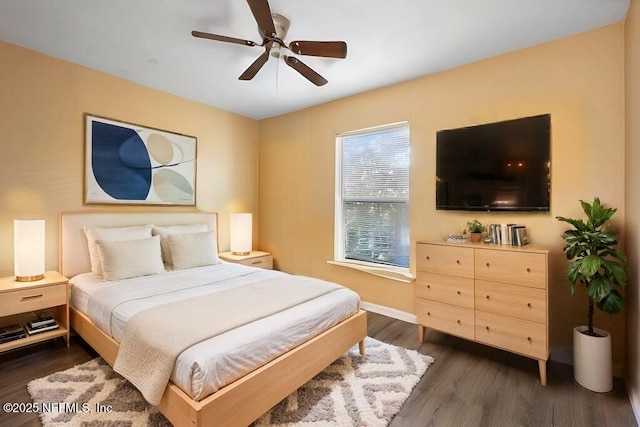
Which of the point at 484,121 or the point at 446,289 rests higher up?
the point at 484,121

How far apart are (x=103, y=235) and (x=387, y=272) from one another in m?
3.05

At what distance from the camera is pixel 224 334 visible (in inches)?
65.6

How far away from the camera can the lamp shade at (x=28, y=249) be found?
8.02ft

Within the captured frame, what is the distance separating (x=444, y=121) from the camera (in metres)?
3.04

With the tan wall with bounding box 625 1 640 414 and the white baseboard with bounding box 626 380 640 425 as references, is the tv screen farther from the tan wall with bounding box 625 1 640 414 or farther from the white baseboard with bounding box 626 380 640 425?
the white baseboard with bounding box 626 380 640 425

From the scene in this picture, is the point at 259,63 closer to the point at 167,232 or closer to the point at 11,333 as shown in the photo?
the point at 167,232

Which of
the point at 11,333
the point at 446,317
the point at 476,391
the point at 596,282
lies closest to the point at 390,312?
the point at 446,317

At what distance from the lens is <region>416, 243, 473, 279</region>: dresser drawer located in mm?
2486

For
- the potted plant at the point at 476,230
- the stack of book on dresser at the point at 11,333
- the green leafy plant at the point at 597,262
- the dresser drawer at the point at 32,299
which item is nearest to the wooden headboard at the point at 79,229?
the dresser drawer at the point at 32,299

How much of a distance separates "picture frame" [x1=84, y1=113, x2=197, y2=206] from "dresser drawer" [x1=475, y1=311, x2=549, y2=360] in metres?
3.58

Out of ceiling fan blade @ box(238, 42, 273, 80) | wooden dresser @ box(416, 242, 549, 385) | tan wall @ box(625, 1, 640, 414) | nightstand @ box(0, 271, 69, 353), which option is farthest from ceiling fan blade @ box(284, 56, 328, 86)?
nightstand @ box(0, 271, 69, 353)

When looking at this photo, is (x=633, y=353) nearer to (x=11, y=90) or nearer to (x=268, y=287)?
(x=268, y=287)

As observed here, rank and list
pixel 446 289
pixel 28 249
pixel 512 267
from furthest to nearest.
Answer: pixel 446 289 → pixel 28 249 → pixel 512 267

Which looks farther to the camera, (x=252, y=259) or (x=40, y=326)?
(x=252, y=259)
